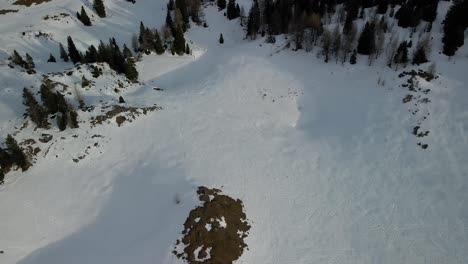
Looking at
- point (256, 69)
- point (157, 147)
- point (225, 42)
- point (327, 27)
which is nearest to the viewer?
point (157, 147)

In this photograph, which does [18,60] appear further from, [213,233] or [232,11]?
[232,11]

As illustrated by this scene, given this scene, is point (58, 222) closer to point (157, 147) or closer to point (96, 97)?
point (157, 147)

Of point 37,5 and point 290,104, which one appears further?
point 37,5

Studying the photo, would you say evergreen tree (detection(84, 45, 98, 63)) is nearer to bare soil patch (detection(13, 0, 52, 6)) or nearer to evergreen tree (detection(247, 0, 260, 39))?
evergreen tree (detection(247, 0, 260, 39))

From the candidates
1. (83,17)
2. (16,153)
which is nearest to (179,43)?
(83,17)

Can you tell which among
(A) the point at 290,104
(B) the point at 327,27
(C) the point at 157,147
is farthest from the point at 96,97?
(B) the point at 327,27
